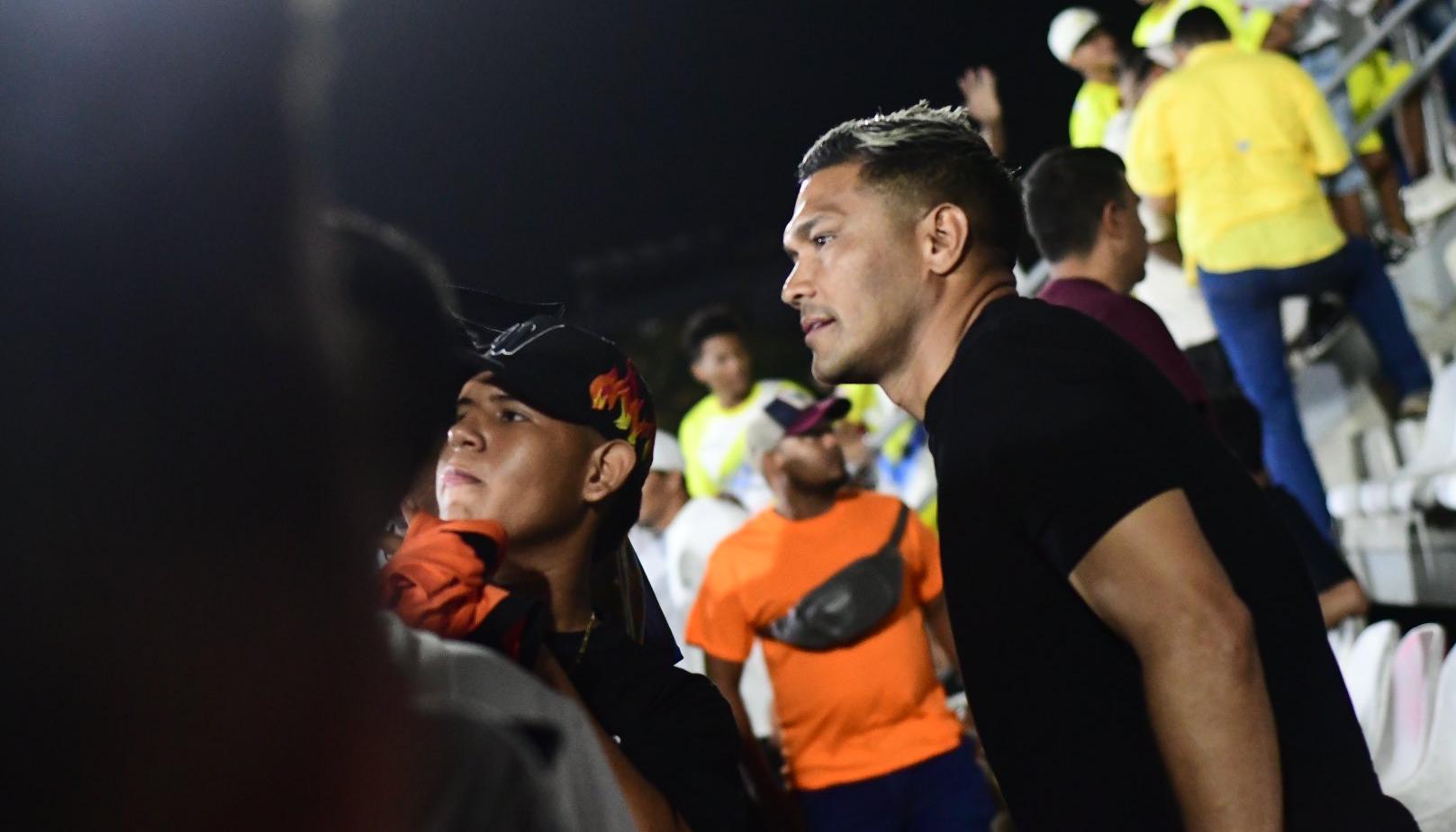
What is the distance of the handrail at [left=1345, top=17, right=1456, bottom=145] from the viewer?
763cm

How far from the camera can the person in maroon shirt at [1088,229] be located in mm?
4188

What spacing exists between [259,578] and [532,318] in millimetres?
1922

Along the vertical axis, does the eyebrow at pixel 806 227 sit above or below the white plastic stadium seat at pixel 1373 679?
above

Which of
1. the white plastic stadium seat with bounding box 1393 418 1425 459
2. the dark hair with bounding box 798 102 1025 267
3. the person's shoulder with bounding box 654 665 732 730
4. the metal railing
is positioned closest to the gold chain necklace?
the person's shoulder with bounding box 654 665 732 730

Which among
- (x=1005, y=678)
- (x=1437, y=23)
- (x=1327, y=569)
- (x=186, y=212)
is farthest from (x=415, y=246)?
(x=1437, y=23)

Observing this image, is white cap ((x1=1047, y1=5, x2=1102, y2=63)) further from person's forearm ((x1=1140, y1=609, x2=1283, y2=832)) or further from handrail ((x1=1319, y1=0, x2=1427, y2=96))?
person's forearm ((x1=1140, y1=609, x2=1283, y2=832))

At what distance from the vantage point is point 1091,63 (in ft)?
27.3

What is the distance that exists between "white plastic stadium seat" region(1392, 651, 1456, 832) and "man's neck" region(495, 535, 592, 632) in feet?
8.17

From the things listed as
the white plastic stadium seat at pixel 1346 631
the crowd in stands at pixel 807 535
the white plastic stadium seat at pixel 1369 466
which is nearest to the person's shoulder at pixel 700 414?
the crowd in stands at pixel 807 535

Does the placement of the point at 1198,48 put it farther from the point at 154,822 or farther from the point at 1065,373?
the point at 154,822

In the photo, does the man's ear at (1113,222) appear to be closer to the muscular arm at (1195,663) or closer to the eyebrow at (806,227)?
the eyebrow at (806,227)

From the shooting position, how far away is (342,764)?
607 millimetres

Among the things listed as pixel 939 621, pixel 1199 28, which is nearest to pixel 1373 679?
pixel 939 621

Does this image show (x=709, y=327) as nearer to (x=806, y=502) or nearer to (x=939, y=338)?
(x=806, y=502)
